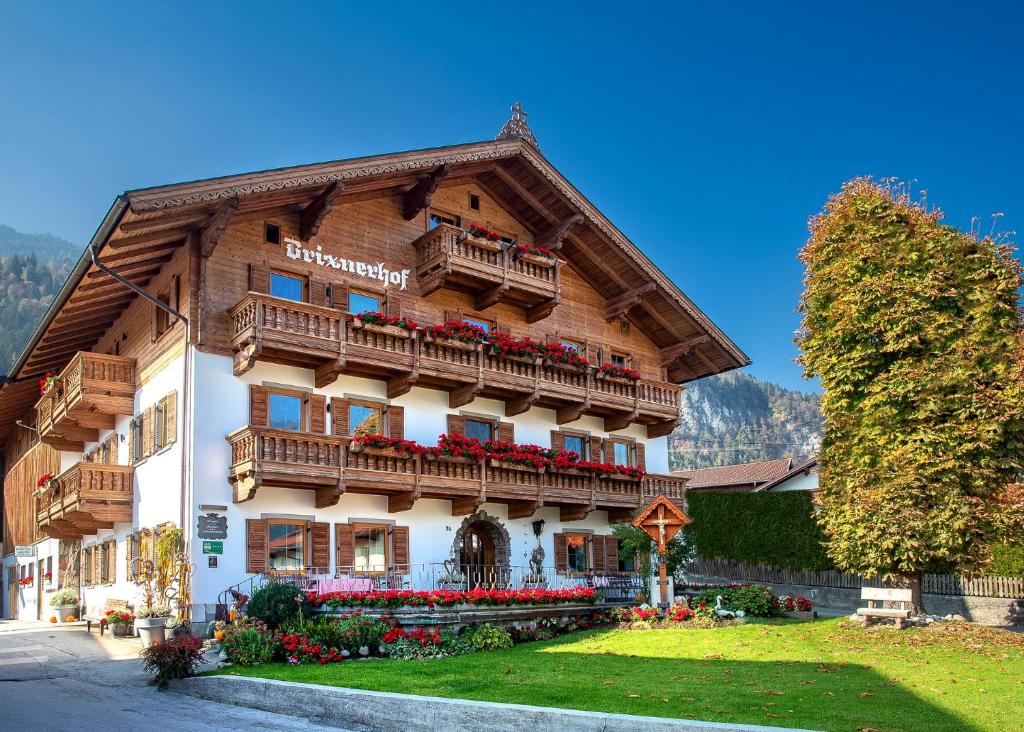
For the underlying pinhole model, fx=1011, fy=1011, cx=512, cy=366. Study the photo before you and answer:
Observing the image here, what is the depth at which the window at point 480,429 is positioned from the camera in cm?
2822

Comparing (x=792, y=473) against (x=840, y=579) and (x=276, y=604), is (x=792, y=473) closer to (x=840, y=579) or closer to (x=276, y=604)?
(x=840, y=579)

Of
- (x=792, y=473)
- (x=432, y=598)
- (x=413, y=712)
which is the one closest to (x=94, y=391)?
(x=432, y=598)

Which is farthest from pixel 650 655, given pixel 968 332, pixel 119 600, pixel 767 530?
pixel 767 530

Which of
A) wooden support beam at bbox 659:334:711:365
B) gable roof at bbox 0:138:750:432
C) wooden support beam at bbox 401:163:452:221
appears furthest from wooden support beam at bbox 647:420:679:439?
wooden support beam at bbox 401:163:452:221

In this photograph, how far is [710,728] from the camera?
9.34 meters

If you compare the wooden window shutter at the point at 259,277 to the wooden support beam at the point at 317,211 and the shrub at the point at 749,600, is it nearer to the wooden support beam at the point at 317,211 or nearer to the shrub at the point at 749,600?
the wooden support beam at the point at 317,211

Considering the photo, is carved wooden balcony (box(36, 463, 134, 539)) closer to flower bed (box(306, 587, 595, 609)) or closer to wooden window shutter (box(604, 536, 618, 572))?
flower bed (box(306, 587, 595, 609))

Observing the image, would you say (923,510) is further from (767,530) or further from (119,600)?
(119,600)

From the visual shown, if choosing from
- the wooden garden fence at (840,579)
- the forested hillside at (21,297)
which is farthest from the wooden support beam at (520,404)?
the forested hillside at (21,297)

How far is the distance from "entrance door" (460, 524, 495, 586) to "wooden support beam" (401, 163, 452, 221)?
8.85 m

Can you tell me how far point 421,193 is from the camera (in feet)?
90.1

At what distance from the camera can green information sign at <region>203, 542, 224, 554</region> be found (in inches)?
879

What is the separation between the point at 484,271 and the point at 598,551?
9.33 m

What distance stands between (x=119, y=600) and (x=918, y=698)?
21.2m
